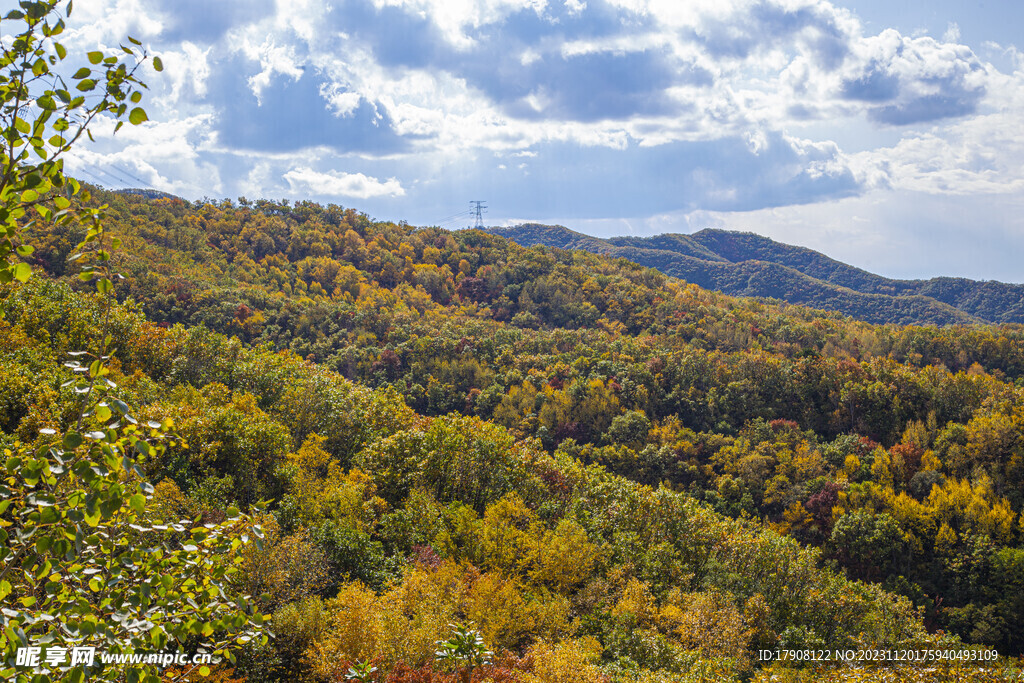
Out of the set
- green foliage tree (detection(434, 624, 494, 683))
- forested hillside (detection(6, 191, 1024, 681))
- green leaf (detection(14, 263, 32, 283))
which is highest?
green leaf (detection(14, 263, 32, 283))

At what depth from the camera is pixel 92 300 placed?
4131 centimetres

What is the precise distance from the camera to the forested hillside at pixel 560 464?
1955 centimetres

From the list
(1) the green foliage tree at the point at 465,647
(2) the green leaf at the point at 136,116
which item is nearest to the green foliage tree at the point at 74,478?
(2) the green leaf at the point at 136,116

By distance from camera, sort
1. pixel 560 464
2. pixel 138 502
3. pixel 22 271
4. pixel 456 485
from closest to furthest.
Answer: pixel 138 502, pixel 22 271, pixel 456 485, pixel 560 464

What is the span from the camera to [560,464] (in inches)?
1428

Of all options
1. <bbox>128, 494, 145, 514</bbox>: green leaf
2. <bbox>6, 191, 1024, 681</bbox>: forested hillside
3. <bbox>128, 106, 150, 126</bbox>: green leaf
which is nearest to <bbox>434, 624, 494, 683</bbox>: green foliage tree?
<bbox>6, 191, 1024, 681</bbox>: forested hillside

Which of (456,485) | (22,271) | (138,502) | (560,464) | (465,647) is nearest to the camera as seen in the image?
(138,502)

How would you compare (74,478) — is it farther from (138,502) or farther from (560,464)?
(560,464)

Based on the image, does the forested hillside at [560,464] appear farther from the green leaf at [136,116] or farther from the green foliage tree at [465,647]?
the green foliage tree at [465,647]

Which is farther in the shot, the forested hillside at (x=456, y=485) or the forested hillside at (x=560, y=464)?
the forested hillside at (x=560, y=464)

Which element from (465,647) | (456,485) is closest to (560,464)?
(456,485)

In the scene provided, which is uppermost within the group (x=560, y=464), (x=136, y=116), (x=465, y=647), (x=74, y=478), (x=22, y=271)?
(x=136, y=116)

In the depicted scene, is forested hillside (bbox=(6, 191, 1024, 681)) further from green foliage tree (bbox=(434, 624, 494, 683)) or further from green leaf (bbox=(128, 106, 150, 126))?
green foliage tree (bbox=(434, 624, 494, 683))

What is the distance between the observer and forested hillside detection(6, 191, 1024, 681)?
19547mm
